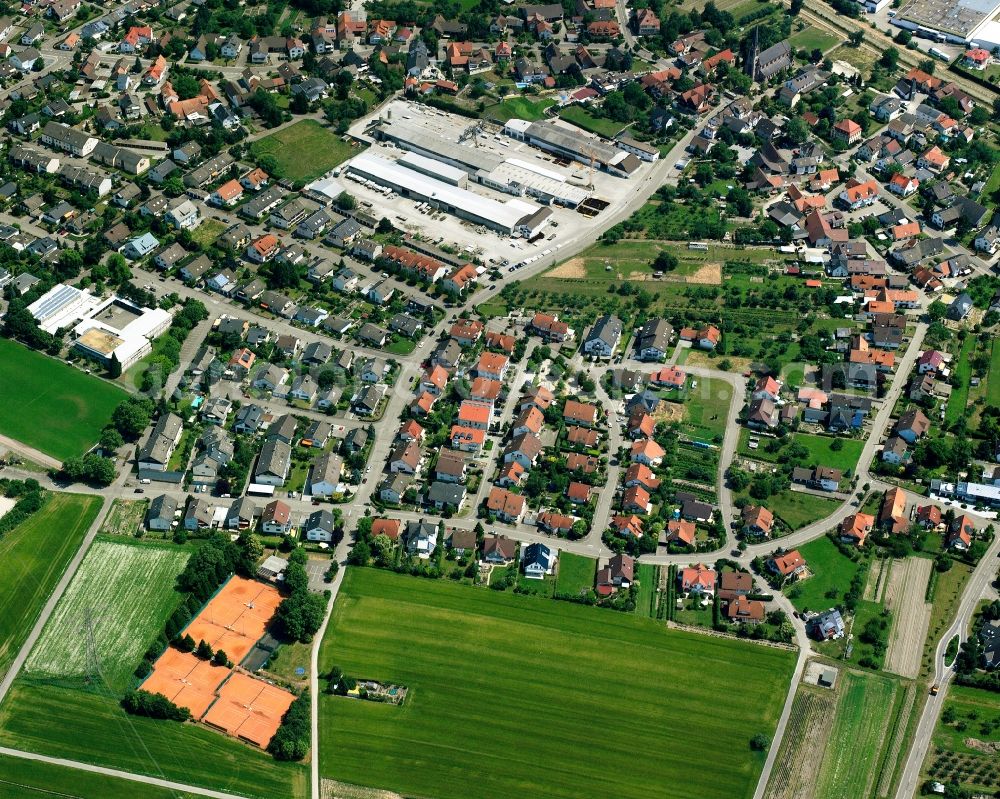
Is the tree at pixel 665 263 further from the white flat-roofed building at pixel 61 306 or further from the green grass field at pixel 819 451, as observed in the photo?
the white flat-roofed building at pixel 61 306

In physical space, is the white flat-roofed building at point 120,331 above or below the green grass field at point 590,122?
below

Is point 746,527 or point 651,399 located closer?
point 746,527

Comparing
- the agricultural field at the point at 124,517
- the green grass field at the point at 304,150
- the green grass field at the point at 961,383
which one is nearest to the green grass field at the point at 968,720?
the green grass field at the point at 961,383

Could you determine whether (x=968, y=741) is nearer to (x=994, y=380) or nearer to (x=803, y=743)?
(x=803, y=743)

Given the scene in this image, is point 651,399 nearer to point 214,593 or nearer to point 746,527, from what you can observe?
point 746,527

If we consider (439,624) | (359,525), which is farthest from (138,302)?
(439,624)

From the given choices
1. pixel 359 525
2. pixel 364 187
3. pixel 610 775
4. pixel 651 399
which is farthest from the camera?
pixel 364 187

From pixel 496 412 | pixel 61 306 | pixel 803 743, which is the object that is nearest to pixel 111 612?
pixel 496 412
